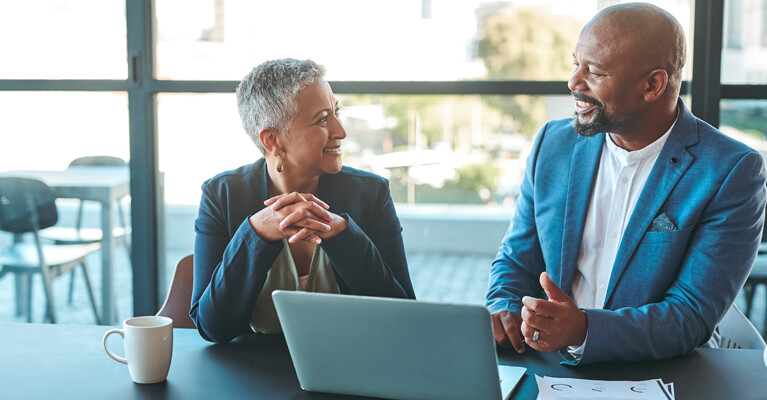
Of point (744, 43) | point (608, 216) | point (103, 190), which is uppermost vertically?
point (744, 43)

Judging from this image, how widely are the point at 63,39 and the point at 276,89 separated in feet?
5.57

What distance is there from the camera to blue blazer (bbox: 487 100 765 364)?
5.11ft

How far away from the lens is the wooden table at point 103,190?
3193 mm

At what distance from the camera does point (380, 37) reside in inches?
117

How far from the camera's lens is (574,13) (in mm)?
2830

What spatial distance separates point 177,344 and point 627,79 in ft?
4.17

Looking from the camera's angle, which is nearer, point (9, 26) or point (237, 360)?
point (237, 360)

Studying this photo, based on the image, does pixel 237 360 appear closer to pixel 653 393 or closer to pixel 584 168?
pixel 653 393

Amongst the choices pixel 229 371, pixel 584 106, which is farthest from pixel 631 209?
pixel 229 371

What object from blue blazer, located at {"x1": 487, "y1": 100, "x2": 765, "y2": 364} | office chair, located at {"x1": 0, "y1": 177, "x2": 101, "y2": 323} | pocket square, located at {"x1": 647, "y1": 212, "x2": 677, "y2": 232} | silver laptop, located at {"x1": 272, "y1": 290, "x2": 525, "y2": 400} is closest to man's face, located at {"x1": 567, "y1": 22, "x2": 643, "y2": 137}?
blue blazer, located at {"x1": 487, "y1": 100, "x2": 765, "y2": 364}

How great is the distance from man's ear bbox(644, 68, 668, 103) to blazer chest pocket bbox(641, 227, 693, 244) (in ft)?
1.19

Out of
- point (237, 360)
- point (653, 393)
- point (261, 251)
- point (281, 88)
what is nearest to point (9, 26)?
point (281, 88)

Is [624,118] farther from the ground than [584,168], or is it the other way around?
[624,118]

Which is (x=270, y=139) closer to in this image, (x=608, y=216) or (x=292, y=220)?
(x=292, y=220)
